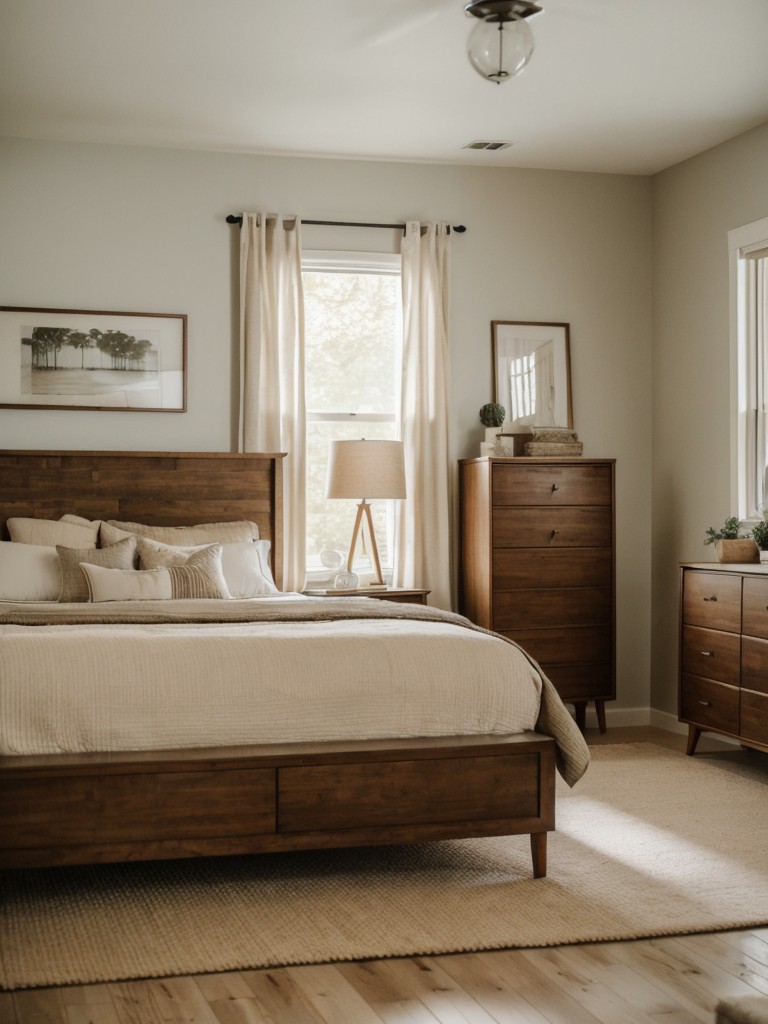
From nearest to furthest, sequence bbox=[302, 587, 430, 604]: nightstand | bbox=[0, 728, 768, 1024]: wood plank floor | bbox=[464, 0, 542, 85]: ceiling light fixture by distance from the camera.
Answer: bbox=[0, 728, 768, 1024]: wood plank floor < bbox=[464, 0, 542, 85]: ceiling light fixture < bbox=[302, 587, 430, 604]: nightstand

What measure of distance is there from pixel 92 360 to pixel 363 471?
139 centimetres

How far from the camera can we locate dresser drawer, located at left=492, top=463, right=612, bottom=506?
524cm

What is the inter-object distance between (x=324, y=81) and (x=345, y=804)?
9.60 ft

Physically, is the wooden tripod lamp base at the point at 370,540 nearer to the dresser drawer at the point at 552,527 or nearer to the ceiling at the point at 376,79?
the dresser drawer at the point at 552,527

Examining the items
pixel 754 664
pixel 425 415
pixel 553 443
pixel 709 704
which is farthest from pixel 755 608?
pixel 425 415

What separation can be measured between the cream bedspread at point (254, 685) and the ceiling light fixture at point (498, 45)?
68.5 inches

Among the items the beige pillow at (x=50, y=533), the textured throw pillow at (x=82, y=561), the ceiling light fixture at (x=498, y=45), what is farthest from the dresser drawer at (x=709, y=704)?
the beige pillow at (x=50, y=533)

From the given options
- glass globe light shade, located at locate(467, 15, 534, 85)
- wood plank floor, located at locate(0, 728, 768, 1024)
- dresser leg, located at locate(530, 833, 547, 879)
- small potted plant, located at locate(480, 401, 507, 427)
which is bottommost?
wood plank floor, located at locate(0, 728, 768, 1024)

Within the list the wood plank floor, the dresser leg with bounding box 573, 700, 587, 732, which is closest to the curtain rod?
the dresser leg with bounding box 573, 700, 587, 732

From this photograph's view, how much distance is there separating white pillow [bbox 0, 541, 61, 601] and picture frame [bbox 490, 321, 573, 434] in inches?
94.6

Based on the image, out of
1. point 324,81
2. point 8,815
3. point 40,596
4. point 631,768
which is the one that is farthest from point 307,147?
point 8,815

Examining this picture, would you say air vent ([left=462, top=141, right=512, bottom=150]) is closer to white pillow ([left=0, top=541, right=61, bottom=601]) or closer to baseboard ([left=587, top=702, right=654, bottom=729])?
white pillow ([left=0, top=541, right=61, bottom=601])

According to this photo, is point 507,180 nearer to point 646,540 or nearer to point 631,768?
point 646,540

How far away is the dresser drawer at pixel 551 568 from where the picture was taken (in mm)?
5230
